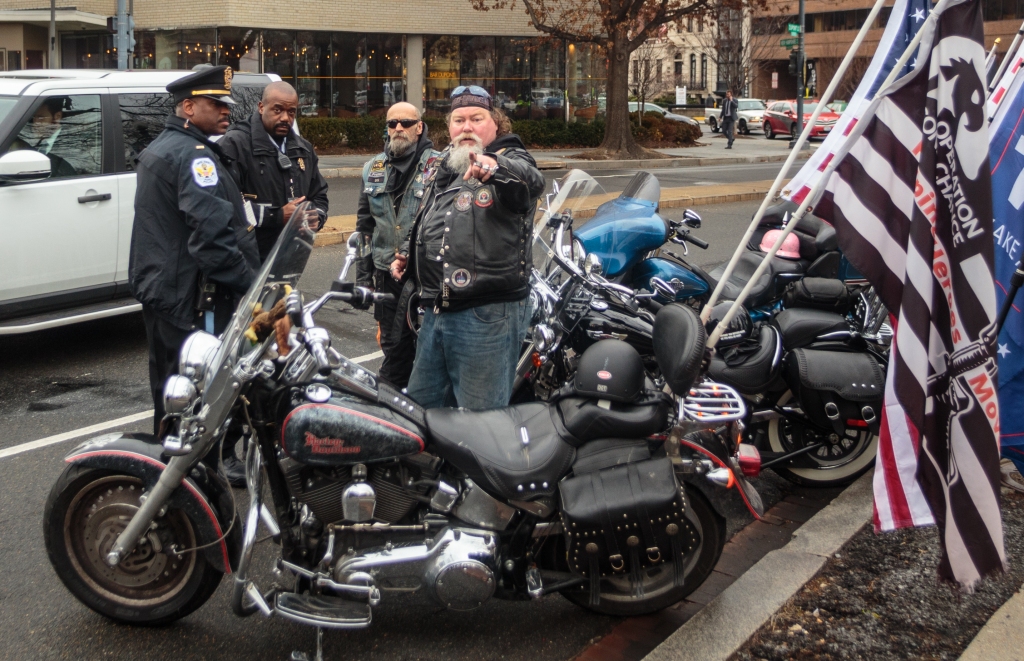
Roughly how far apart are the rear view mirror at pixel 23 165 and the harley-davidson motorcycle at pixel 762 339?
316 centimetres

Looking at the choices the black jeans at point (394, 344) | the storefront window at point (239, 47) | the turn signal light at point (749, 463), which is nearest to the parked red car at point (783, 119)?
the storefront window at point (239, 47)

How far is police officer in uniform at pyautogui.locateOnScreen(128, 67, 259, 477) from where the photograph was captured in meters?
4.39

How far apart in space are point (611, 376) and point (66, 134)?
4999 millimetres

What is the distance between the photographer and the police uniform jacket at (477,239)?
383 cm

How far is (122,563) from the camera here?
3504mm

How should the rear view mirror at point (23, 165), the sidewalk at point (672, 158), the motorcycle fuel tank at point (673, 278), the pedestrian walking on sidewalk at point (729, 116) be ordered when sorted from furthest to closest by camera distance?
the pedestrian walking on sidewalk at point (729, 116) < the sidewalk at point (672, 158) < the rear view mirror at point (23, 165) < the motorcycle fuel tank at point (673, 278)

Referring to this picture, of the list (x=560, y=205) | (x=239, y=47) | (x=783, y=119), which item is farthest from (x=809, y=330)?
(x=783, y=119)

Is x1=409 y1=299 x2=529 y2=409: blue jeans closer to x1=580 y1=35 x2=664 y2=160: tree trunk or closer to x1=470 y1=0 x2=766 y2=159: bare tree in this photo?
x1=470 y1=0 x2=766 y2=159: bare tree

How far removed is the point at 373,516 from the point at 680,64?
7506 cm

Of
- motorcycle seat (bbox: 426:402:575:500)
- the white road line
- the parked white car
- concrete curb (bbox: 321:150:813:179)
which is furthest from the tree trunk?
motorcycle seat (bbox: 426:402:575:500)

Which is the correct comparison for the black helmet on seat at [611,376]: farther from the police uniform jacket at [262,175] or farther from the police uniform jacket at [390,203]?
the police uniform jacket at [262,175]

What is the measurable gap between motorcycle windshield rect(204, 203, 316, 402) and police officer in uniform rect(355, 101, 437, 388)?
5.66 ft

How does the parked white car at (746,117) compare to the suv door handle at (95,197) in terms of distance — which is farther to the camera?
the parked white car at (746,117)

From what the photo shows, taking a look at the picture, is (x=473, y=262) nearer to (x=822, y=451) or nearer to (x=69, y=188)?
(x=822, y=451)
